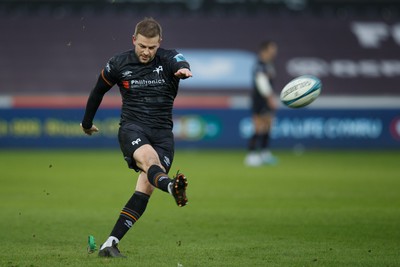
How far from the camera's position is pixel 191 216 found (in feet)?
37.3

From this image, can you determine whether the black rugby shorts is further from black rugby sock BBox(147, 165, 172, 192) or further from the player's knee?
black rugby sock BBox(147, 165, 172, 192)

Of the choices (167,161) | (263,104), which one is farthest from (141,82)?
(263,104)

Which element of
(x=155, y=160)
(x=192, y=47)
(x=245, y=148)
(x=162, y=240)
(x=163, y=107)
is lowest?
(x=162, y=240)

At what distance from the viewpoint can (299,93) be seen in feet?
31.4

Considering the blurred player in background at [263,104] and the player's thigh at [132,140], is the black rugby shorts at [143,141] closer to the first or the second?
the player's thigh at [132,140]

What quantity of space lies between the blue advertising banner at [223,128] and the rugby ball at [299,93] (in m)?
14.7

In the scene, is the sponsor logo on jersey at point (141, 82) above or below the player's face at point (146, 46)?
below

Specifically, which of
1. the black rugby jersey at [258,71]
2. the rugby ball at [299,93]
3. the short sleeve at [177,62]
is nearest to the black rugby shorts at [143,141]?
the short sleeve at [177,62]

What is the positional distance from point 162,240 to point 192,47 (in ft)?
58.1

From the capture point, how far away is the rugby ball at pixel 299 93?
31.3 ft

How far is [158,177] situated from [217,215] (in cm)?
405

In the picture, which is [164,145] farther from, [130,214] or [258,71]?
[258,71]

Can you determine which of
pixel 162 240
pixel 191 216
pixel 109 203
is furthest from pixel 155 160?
pixel 109 203

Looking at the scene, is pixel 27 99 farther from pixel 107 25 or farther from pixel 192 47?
pixel 192 47
